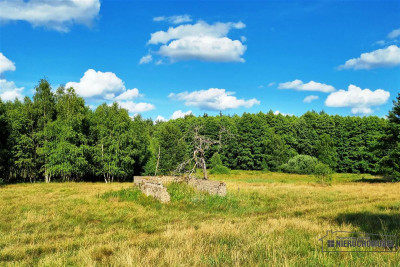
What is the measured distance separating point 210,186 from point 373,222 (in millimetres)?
10470

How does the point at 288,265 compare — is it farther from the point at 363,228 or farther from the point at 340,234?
the point at 363,228

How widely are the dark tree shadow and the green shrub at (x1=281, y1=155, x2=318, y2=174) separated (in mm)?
47485

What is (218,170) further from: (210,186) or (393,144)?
(210,186)

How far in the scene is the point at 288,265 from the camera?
522 cm

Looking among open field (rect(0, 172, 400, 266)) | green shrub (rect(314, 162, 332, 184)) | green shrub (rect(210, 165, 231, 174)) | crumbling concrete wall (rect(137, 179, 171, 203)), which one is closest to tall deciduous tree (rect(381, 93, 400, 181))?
green shrub (rect(314, 162, 332, 184))

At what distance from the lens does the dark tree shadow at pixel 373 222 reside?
841 centimetres

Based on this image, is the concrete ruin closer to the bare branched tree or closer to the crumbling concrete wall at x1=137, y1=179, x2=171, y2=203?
the crumbling concrete wall at x1=137, y1=179, x2=171, y2=203

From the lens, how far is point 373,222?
9.49m

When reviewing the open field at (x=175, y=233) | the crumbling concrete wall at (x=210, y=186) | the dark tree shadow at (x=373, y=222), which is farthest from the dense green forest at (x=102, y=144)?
the dark tree shadow at (x=373, y=222)

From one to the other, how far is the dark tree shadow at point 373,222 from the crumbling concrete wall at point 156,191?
31.8 feet

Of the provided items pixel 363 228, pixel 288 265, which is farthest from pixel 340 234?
pixel 288 265

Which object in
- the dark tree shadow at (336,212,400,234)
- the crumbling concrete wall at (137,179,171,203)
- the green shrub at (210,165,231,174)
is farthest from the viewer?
the green shrub at (210,165,231,174)

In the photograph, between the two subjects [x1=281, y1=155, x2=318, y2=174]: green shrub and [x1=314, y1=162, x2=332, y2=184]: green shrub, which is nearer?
[x1=314, y1=162, x2=332, y2=184]: green shrub

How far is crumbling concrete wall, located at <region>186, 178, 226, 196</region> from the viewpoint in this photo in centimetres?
1762
